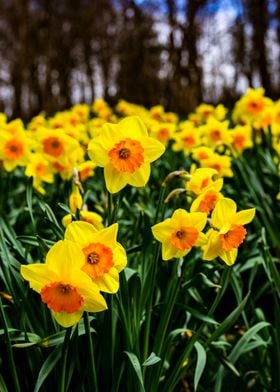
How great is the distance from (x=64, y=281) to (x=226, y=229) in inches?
16.2

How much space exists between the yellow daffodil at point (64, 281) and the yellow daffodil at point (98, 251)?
5 centimetres

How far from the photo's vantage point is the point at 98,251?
1.04 m

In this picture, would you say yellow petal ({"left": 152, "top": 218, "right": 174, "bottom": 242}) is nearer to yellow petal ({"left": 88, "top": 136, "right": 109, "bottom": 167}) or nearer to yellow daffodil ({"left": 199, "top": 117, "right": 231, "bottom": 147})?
yellow petal ({"left": 88, "top": 136, "right": 109, "bottom": 167})

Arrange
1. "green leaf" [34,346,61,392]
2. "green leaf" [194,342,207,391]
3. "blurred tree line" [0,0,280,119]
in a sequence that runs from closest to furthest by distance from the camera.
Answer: "green leaf" [34,346,61,392] < "green leaf" [194,342,207,391] < "blurred tree line" [0,0,280,119]

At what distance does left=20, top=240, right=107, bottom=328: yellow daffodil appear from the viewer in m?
0.96

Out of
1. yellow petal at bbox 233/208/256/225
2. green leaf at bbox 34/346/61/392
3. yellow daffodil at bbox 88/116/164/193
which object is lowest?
green leaf at bbox 34/346/61/392

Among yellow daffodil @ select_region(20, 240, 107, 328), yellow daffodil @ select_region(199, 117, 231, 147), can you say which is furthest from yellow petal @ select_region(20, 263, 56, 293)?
yellow daffodil @ select_region(199, 117, 231, 147)

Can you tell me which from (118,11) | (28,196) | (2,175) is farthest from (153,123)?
(118,11)

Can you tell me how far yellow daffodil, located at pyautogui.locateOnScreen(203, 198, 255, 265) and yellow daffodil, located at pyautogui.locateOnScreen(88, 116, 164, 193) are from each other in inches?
7.3

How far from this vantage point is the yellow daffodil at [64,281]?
96 centimetres

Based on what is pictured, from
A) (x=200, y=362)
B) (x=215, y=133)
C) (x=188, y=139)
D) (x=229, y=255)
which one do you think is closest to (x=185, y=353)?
(x=200, y=362)

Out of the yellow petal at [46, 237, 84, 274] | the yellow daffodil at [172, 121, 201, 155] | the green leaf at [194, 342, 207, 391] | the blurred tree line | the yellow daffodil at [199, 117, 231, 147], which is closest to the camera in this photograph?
the yellow petal at [46, 237, 84, 274]

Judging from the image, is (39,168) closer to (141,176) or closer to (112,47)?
(141,176)

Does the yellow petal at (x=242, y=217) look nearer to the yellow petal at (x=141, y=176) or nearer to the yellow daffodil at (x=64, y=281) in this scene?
the yellow petal at (x=141, y=176)
